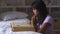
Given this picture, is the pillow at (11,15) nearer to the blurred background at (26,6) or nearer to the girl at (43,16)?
the blurred background at (26,6)

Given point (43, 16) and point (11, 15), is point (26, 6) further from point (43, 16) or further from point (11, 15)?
Result: point (43, 16)

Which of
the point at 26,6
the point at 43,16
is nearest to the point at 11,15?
the point at 26,6

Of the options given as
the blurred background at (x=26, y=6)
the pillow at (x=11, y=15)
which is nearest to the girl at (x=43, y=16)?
the pillow at (x=11, y=15)

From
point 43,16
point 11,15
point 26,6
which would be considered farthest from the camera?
point 26,6

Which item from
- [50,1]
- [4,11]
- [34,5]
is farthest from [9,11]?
[34,5]

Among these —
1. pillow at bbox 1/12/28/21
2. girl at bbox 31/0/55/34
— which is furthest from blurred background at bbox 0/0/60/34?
girl at bbox 31/0/55/34

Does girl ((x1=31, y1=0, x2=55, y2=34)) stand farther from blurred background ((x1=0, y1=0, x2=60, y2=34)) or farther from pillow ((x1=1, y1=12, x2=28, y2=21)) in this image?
blurred background ((x1=0, y1=0, x2=60, y2=34))

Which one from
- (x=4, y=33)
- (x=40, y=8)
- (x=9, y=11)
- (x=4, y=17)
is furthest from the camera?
(x=9, y=11)

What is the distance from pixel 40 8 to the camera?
2430 millimetres

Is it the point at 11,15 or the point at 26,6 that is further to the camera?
the point at 26,6

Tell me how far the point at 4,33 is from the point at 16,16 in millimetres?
1515

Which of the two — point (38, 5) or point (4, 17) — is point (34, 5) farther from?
point (4, 17)

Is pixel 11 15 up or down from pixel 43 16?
down

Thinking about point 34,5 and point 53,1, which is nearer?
point 34,5
